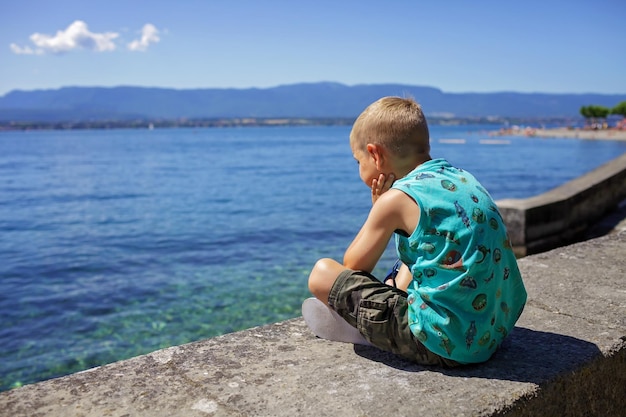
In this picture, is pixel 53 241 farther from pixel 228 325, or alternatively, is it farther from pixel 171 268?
pixel 228 325

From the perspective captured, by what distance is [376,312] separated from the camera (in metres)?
2.29

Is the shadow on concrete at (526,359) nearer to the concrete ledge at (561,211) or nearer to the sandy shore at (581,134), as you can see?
the concrete ledge at (561,211)

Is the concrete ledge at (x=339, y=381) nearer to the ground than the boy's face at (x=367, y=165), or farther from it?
nearer to the ground

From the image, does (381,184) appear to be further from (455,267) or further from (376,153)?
(455,267)

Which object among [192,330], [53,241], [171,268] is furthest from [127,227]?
[192,330]

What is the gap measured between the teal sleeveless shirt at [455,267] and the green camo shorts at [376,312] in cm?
7

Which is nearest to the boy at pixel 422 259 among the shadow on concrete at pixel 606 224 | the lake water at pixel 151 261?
the lake water at pixel 151 261

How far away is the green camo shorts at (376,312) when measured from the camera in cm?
226

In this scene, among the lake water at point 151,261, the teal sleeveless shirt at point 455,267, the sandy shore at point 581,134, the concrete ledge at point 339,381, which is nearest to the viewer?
the concrete ledge at point 339,381

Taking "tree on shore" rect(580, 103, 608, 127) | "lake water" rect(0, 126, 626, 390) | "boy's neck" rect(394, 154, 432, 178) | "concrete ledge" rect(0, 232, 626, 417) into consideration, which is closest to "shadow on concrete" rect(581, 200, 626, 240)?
"lake water" rect(0, 126, 626, 390)

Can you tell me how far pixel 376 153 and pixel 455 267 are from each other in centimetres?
56

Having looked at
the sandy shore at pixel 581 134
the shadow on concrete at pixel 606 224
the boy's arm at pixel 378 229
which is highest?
the boy's arm at pixel 378 229

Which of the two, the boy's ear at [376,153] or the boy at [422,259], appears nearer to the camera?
the boy at [422,259]

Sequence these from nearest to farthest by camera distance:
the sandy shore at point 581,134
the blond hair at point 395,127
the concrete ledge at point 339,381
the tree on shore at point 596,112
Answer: the concrete ledge at point 339,381 < the blond hair at point 395,127 < the sandy shore at point 581,134 < the tree on shore at point 596,112
